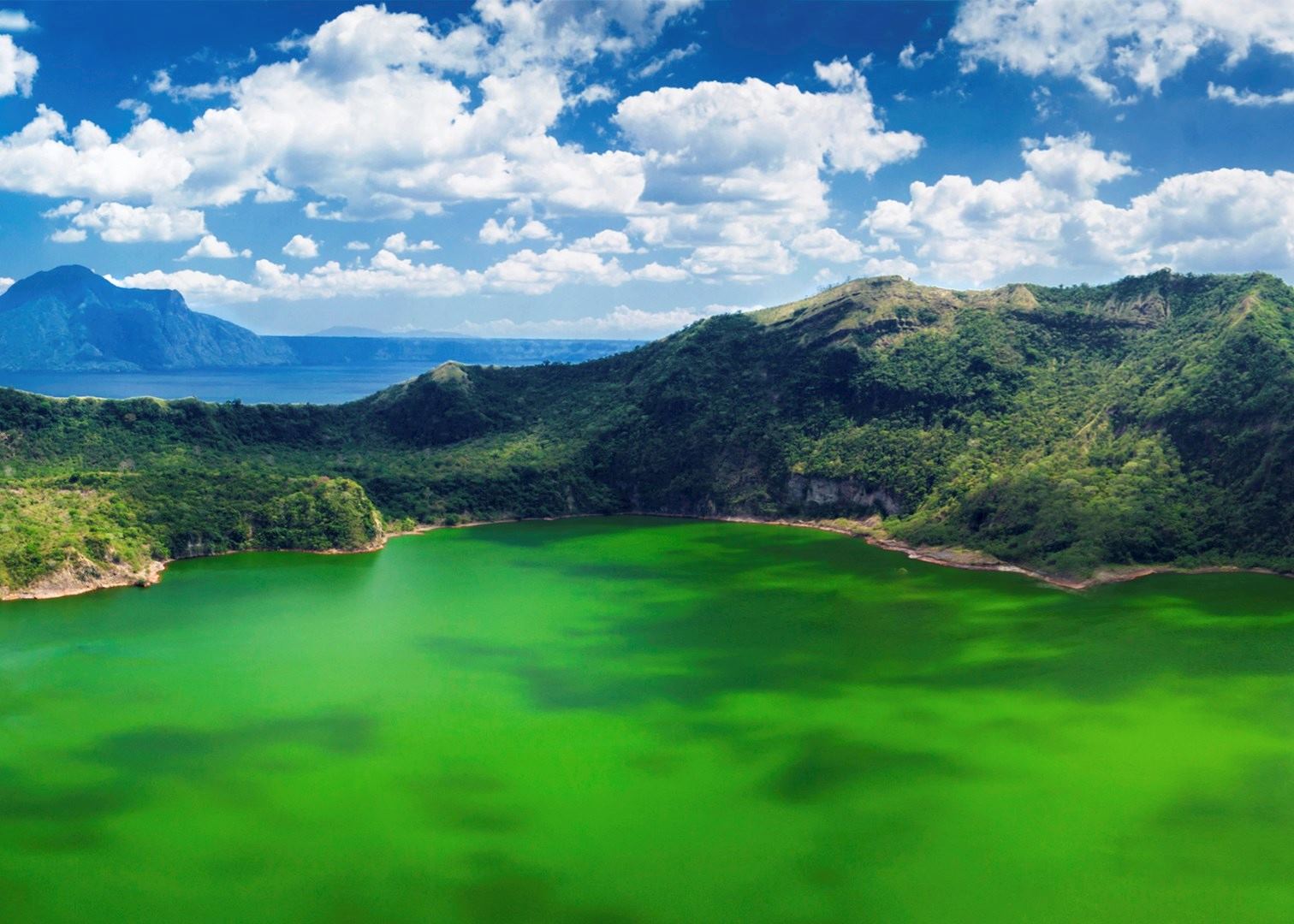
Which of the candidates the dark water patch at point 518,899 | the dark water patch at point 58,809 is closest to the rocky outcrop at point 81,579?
the dark water patch at point 58,809

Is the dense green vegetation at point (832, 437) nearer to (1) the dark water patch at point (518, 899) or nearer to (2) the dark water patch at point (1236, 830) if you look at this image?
(2) the dark water patch at point (1236, 830)

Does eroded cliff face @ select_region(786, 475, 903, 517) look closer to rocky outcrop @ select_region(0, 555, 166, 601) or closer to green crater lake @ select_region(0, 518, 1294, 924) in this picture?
green crater lake @ select_region(0, 518, 1294, 924)

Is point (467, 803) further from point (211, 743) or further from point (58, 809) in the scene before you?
point (58, 809)

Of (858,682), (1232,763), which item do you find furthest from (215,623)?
(1232,763)

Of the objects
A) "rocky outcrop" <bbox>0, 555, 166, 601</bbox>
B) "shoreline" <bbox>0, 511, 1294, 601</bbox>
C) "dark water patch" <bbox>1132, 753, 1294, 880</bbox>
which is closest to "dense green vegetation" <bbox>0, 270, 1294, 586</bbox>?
"shoreline" <bbox>0, 511, 1294, 601</bbox>

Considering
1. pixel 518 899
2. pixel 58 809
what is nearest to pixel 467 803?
pixel 518 899

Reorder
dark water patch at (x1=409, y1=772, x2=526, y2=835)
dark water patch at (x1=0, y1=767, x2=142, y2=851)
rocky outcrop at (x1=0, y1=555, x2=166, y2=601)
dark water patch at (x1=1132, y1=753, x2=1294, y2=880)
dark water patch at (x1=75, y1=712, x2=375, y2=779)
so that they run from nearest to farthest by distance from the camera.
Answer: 1. dark water patch at (x1=1132, y1=753, x2=1294, y2=880)
2. dark water patch at (x1=0, y1=767, x2=142, y2=851)
3. dark water patch at (x1=409, y1=772, x2=526, y2=835)
4. dark water patch at (x1=75, y1=712, x2=375, y2=779)
5. rocky outcrop at (x1=0, y1=555, x2=166, y2=601)
